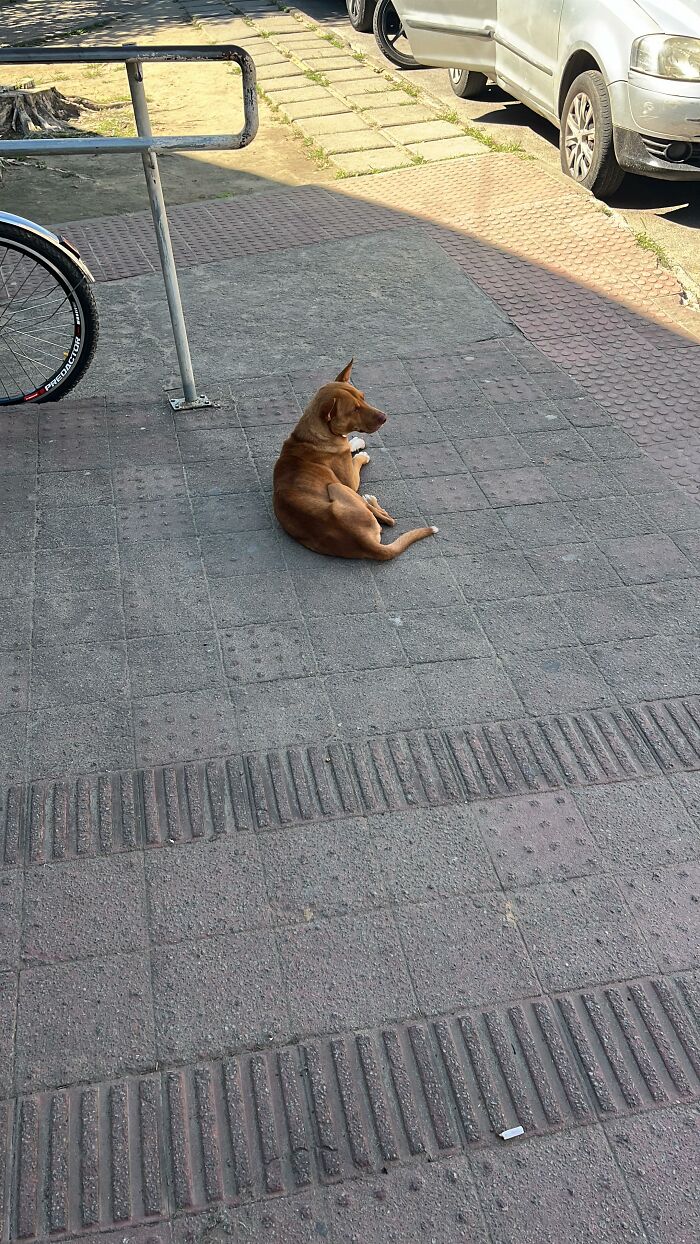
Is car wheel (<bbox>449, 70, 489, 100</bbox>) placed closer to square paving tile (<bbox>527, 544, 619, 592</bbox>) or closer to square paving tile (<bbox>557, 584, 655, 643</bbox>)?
square paving tile (<bbox>527, 544, 619, 592</bbox>)

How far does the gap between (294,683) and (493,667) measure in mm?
737

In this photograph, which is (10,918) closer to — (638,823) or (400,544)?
(638,823)

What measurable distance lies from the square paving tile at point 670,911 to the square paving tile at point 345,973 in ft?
2.31

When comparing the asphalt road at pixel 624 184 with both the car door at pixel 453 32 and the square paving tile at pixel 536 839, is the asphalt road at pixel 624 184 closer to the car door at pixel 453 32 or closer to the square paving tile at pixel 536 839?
the car door at pixel 453 32

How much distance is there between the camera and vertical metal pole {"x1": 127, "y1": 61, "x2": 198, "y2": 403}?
4539mm

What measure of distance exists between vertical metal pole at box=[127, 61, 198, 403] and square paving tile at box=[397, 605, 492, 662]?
6.78 ft

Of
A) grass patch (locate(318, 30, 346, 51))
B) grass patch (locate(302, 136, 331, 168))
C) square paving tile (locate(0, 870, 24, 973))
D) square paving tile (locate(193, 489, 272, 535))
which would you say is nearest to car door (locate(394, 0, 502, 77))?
grass patch (locate(302, 136, 331, 168))

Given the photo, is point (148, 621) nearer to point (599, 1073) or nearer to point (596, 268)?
point (599, 1073)

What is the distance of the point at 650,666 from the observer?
3834 millimetres

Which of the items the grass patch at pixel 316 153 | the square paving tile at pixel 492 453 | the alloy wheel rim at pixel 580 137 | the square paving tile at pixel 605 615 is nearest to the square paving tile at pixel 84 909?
the square paving tile at pixel 605 615

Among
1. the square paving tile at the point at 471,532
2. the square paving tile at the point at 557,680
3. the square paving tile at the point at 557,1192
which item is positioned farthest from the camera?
the square paving tile at the point at 471,532

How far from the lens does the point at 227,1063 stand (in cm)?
262

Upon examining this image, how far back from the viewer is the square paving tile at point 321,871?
2.99 meters

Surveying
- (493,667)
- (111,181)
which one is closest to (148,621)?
(493,667)
